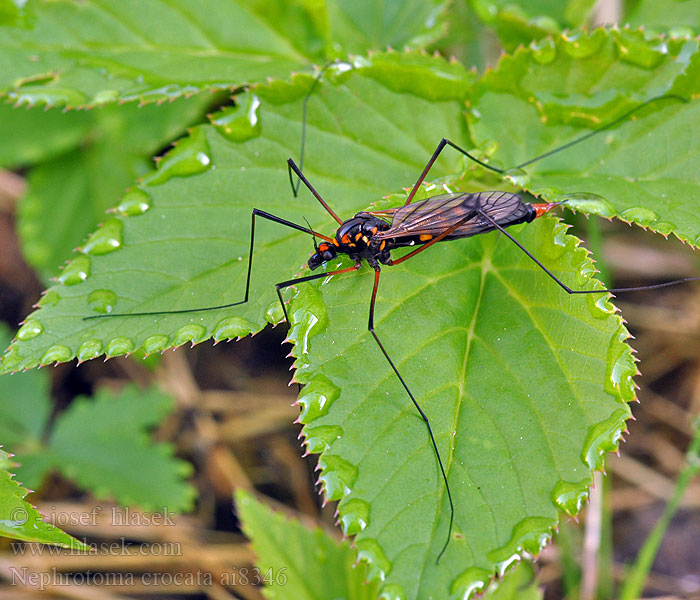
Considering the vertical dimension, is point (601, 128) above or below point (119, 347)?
above

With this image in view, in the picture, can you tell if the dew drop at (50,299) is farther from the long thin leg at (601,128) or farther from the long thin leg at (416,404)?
the long thin leg at (601,128)

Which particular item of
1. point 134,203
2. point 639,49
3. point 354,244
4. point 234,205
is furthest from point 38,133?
point 639,49

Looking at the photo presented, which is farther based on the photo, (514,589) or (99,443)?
(99,443)

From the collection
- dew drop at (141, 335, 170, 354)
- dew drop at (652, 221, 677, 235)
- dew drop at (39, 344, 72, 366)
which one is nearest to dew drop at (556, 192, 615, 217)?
dew drop at (652, 221, 677, 235)

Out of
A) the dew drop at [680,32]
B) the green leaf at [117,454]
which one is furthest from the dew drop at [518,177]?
the green leaf at [117,454]

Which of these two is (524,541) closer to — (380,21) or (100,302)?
(100,302)

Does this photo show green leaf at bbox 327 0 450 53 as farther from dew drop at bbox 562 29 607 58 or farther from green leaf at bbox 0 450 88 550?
green leaf at bbox 0 450 88 550

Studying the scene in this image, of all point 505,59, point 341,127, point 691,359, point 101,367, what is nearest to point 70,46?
point 341,127
